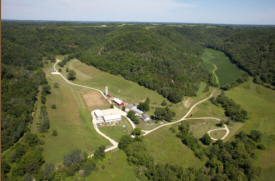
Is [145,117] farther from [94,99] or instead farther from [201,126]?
[94,99]

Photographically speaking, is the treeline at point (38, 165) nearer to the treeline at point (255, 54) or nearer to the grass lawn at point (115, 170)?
the grass lawn at point (115, 170)

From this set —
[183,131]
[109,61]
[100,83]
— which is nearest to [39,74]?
[100,83]

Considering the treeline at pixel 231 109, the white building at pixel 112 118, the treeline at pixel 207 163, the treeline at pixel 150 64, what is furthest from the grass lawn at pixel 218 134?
the white building at pixel 112 118

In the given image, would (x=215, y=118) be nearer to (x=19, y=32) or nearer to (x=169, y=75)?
(x=169, y=75)

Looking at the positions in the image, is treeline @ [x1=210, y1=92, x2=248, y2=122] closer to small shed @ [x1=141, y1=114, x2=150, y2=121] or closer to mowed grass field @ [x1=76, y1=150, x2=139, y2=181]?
small shed @ [x1=141, y1=114, x2=150, y2=121]

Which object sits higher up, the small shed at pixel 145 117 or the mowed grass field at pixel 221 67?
the mowed grass field at pixel 221 67

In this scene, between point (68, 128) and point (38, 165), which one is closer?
point (38, 165)

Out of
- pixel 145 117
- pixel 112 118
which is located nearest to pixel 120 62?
pixel 145 117
